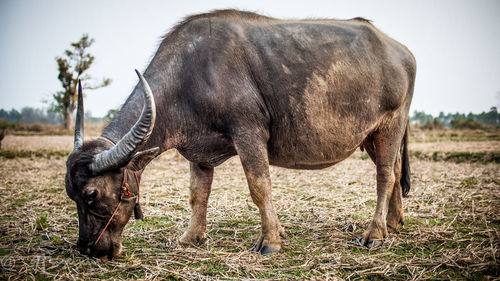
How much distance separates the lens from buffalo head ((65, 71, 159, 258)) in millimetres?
2951

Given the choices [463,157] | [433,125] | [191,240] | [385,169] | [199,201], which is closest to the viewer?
[191,240]

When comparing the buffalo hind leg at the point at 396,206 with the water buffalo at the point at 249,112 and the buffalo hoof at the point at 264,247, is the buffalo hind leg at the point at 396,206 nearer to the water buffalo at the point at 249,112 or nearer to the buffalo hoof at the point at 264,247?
the water buffalo at the point at 249,112

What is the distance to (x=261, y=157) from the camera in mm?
3490

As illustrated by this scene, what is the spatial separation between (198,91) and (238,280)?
190 cm

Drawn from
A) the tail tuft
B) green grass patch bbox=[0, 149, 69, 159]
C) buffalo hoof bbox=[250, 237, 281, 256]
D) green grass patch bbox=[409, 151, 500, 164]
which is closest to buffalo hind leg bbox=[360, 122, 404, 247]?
the tail tuft

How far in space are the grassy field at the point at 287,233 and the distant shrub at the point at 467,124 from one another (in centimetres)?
2102

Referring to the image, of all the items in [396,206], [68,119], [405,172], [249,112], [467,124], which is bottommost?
[396,206]

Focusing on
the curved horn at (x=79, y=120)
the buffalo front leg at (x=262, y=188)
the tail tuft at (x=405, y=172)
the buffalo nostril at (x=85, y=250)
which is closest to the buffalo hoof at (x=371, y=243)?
the buffalo front leg at (x=262, y=188)

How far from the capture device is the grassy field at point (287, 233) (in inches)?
119

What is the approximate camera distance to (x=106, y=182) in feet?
10.3

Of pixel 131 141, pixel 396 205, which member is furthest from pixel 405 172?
pixel 131 141

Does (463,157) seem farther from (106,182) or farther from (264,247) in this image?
(106,182)

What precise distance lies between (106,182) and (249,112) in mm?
1567

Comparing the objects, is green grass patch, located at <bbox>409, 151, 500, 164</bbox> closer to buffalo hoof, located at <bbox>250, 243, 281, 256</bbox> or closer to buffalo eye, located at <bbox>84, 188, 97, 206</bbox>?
buffalo hoof, located at <bbox>250, 243, 281, 256</bbox>
